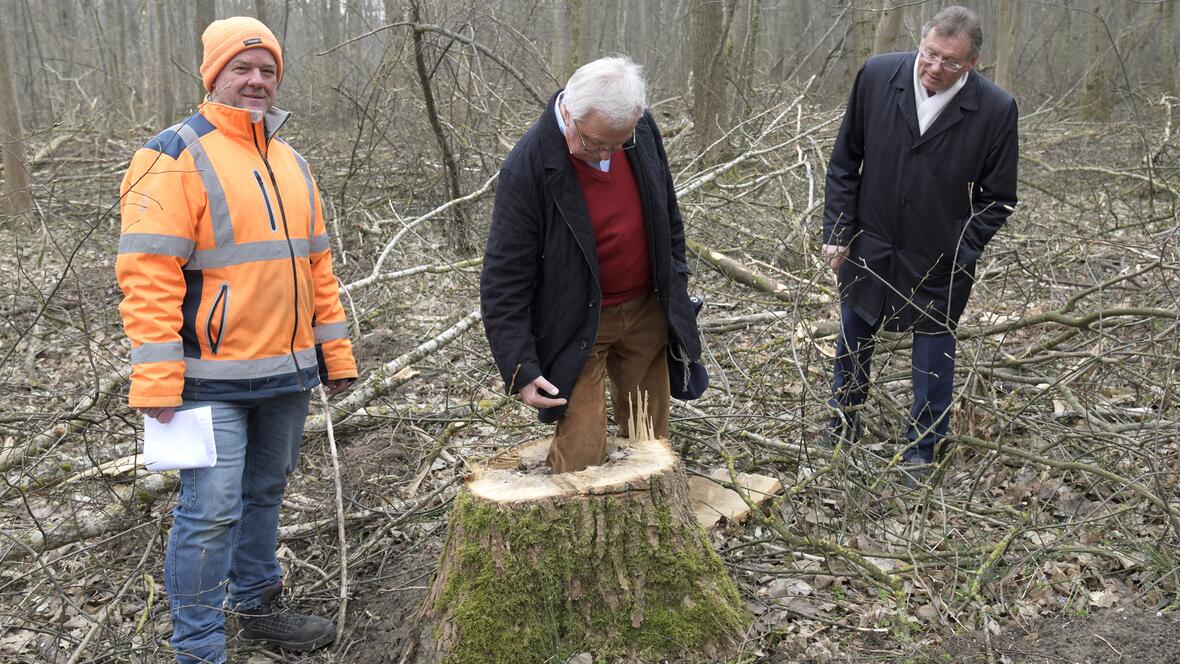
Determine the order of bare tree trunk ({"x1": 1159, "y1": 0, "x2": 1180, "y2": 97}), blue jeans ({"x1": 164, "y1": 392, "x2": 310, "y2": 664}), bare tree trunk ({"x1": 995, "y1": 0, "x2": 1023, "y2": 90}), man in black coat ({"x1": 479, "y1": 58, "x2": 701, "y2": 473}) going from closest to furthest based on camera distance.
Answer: blue jeans ({"x1": 164, "y1": 392, "x2": 310, "y2": 664})
man in black coat ({"x1": 479, "y1": 58, "x2": 701, "y2": 473})
bare tree trunk ({"x1": 1159, "y1": 0, "x2": 1180, "y2": 97})
bare tree trunk ({"x1": 995, "y1": 0, "x2": 1023, "y2": 90})

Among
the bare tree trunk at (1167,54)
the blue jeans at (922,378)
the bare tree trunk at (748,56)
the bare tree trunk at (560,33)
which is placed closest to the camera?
the blue jeans at (922,378)

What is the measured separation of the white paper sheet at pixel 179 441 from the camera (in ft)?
8.67

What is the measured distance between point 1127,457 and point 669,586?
2355 mm

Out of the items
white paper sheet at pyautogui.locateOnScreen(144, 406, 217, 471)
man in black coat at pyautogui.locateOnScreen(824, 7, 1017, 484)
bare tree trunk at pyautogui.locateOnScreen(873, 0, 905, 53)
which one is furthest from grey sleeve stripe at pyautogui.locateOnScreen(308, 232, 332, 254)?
bare tree trunk at pyautogui.locateOnScreen(873, 0, 905, 53)

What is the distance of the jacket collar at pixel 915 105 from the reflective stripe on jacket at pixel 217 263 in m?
2.55

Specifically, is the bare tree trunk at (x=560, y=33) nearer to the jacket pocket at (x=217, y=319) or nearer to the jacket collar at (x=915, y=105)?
the jacket collar at (x=915, y=105)

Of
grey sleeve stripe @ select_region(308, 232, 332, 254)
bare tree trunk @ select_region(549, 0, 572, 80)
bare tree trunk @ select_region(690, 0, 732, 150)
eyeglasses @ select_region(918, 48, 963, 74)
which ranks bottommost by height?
grey sleeve stripe @ select_region(308, 232, 332, 254)

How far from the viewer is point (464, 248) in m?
8.07

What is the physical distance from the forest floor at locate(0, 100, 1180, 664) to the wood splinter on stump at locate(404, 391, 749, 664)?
0.74 ft

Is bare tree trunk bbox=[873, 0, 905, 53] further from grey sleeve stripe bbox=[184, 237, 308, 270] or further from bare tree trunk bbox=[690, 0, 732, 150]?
grey sleeve stripe bbox=[184, 237, 308, 270]

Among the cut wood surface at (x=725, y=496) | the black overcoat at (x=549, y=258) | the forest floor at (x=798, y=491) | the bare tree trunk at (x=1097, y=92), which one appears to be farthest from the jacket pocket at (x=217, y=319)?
the bare tree trunk at (x=1097, y=92)

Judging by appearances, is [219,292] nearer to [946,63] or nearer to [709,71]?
[946,63]

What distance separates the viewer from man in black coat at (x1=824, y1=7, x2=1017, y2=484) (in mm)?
3887

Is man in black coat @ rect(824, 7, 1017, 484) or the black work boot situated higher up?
man in black coat @ rect(824, 7, 1017, 484)
